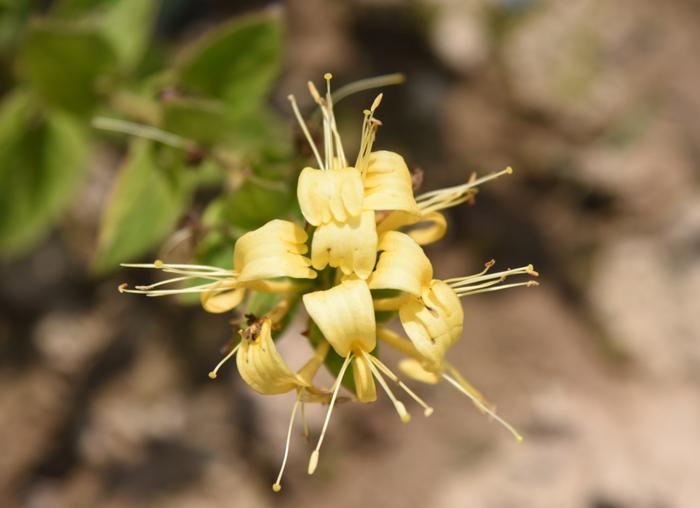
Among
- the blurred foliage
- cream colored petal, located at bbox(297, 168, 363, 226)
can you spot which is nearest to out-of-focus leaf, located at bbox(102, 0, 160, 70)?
the blurred foliage

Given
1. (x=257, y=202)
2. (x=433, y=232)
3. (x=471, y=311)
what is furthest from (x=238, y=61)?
(x=471, y=311)

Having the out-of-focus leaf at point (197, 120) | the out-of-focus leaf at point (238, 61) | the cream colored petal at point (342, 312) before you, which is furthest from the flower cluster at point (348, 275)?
the out-of-focus leaf at point (238, 61)

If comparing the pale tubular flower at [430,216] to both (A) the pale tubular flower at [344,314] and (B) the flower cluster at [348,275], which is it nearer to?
(B) the flower cluster at [348,275]

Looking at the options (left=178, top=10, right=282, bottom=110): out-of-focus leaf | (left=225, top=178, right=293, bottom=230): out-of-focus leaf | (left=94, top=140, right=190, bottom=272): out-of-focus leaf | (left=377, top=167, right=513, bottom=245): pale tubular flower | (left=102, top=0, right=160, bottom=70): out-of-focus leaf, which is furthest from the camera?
(left=102, top=0, right=160, bottom=70): out-of-focus leaf

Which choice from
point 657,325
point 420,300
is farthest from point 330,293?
point 657,325

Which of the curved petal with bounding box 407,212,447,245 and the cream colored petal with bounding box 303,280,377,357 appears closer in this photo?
the cream colored petal with bounding box 303,280,377,357

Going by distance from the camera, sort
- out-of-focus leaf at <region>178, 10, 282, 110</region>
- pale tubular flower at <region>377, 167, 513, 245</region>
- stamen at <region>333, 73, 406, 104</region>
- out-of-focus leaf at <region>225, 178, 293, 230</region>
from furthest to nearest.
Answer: out-of-focus leaf at <region>178, 10, 282, 110</region>, stamen at <region>333, 73, 406, 104</region>, out-of-focus leaf at <region>225, 178, 293, 230</region>, pale tubular flower at <region>377, 167, 513, 245</region>

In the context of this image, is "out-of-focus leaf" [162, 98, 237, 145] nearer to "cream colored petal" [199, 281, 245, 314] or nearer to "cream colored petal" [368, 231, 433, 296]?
"cream colored petal" [199, 281, 245, 314]

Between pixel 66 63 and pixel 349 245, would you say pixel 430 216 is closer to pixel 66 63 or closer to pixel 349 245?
pixel 349 245
